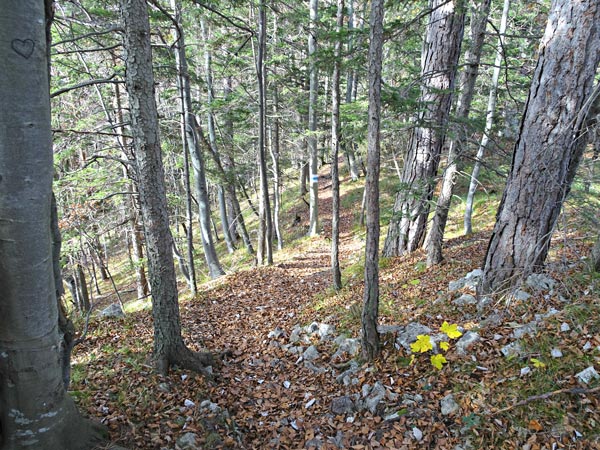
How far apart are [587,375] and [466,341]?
1.21 metres

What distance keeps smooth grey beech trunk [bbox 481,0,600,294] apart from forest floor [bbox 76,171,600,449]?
0.51m

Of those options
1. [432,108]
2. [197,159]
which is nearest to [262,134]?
[197,159]

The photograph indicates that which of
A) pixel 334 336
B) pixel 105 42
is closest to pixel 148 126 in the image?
pixel 334 336

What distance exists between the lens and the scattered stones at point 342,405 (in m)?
3.92

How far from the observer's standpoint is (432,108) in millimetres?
6535

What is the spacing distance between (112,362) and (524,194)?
630 centimetres

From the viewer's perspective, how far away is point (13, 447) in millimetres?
2074

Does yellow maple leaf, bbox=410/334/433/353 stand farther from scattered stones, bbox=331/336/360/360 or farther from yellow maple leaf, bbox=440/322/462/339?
scattered stones, bbox=331/336/360/360

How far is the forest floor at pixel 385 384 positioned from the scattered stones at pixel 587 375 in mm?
40

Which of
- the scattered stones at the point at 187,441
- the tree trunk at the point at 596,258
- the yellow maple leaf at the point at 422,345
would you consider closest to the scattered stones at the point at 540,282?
the tree trunk at the point at 596,258

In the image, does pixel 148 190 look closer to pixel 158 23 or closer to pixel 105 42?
pixel 158 23

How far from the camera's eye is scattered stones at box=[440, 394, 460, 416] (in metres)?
3.39

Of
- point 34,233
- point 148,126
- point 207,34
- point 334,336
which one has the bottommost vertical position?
point 334,336

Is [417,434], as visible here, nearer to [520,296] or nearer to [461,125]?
[520,296]
